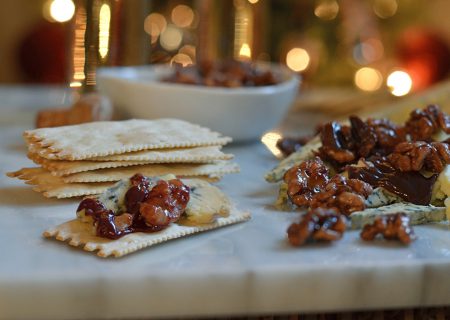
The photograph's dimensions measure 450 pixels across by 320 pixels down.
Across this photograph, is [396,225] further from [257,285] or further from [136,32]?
[136,32]

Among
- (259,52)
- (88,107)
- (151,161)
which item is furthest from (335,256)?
(259,52)

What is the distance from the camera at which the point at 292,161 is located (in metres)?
1.18

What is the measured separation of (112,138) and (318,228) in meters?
0.38

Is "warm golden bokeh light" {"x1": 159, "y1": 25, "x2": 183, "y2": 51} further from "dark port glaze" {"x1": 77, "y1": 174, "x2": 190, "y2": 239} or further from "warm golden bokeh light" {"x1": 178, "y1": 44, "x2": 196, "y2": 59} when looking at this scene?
"dark port glaze" {"x1": 77, "y1": 174, "x2": 190, "y2": 239}

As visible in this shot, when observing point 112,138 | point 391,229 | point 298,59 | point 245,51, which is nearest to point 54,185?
point 112,138

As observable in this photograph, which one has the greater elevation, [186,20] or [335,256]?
[186,20]

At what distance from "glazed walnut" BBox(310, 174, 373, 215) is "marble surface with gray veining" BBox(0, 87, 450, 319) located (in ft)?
0.17

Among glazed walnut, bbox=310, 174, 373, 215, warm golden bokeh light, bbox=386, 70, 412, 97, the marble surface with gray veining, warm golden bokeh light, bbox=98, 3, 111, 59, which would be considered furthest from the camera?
warm golden bokeh light, bbox=386, 70, 412, 97

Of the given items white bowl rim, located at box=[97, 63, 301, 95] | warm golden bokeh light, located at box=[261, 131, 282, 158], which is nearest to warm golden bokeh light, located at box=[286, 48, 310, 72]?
white bowl rim, located at box=[97, 63, 301, 95]

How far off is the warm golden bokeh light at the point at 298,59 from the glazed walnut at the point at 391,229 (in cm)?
168

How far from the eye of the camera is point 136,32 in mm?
1712

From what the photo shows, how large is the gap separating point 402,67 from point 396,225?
2.25 metres

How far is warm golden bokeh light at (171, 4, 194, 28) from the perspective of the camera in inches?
119

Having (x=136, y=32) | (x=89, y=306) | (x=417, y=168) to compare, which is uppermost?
(x=136, y=32)
